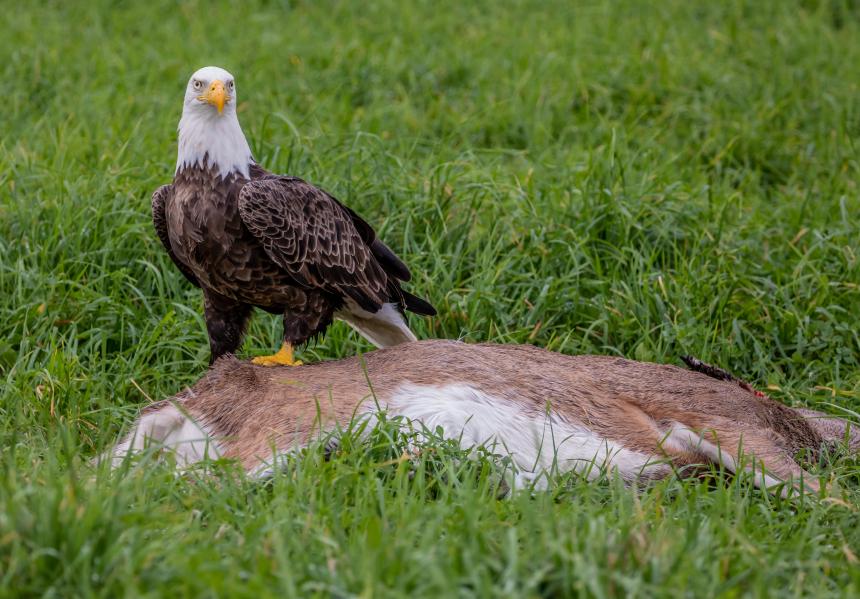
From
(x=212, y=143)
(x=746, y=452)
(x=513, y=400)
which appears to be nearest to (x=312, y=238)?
(x=212, y=143)

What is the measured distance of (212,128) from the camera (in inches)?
181

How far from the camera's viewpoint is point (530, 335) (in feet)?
18.2

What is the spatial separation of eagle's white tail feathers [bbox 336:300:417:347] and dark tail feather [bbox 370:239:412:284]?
152 millimetres

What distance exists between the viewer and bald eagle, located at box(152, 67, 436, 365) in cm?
450

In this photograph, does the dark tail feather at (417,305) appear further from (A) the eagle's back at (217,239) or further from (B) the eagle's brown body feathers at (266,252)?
(A) the eagle's back at (217,239)

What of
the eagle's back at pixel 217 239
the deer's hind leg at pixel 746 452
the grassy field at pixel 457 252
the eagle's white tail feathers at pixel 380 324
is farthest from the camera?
the eagle's white tail feathers at pixel 380 324

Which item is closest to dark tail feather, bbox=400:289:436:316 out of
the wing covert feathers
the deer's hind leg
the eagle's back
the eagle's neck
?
the wing covert feathers

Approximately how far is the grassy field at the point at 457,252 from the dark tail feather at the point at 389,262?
515mm

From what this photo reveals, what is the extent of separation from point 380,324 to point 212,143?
1.11m

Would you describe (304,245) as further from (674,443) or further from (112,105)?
(112,105)

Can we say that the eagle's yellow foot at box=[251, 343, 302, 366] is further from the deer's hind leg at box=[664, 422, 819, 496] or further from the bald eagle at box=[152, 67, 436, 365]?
the deer's hind leg at box=[664, 422, 819, 496]

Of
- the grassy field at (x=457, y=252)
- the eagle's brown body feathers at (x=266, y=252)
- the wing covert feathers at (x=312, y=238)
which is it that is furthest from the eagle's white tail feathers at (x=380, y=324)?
the grassy field at (x=457, y=252)

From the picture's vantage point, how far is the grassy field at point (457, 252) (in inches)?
114

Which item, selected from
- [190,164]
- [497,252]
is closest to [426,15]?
[497,252]
